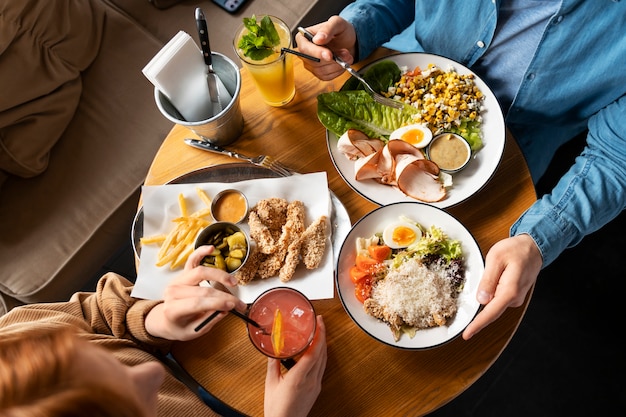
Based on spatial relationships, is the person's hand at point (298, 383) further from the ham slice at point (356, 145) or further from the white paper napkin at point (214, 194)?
the ham slice at point (356, 145)

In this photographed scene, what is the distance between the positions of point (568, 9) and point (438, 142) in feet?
1.72

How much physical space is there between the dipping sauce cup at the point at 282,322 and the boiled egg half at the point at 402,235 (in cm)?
31

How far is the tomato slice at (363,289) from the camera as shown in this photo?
1.41 m

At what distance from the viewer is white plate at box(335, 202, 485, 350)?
1359 mm

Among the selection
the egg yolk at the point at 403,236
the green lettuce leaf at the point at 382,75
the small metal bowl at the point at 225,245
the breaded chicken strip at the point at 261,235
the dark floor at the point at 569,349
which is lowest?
the dark floor at the point at 569,349

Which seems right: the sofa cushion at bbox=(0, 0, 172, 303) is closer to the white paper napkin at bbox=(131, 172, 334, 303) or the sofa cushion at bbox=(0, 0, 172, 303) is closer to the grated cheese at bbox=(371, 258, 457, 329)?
the white paper napkin at bbox=(131, 172, 334, 303)

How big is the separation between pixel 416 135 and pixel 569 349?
158 centimetres

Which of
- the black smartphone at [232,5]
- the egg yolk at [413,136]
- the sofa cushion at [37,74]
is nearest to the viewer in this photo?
the egg yolk at [413,136]

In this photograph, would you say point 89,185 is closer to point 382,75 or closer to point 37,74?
point 37,74

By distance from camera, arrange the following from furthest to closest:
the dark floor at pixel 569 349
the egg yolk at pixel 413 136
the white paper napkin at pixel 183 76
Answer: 1. the dark floor at pixel 569 349
2. the egg yolk at pixel 413 136
3. the white paper napkin at pixel 183 76

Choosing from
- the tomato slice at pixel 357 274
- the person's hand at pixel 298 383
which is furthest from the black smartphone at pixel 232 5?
the person's hand at pixel 298 383

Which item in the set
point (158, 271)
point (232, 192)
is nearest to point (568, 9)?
point (232, 192)

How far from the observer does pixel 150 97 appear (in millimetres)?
2479

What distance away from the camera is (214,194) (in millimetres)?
1613
